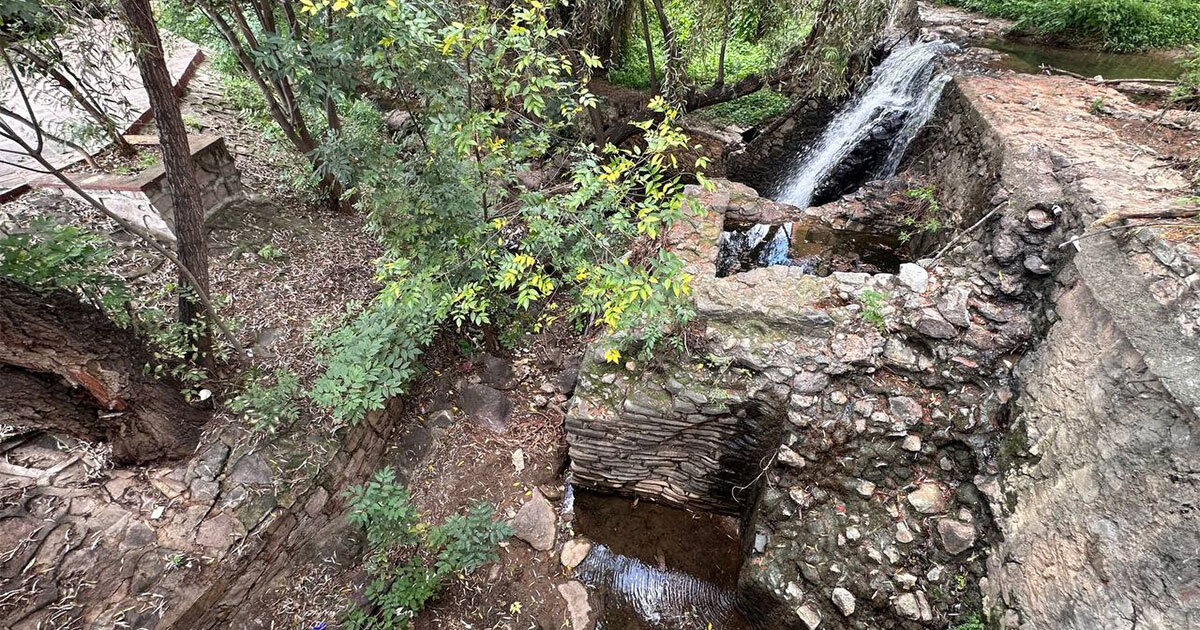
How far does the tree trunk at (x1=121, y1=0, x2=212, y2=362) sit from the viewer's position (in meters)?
2.30

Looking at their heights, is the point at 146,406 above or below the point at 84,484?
above

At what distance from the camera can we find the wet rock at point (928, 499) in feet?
9.17

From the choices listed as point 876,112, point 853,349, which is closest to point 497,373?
point 853,349

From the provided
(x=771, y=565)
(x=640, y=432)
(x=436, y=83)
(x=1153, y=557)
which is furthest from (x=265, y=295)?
(x=1153, y=557)

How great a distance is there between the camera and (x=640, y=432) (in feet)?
10.7

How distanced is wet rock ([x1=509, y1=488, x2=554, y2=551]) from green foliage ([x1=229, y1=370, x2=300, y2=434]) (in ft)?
5.18

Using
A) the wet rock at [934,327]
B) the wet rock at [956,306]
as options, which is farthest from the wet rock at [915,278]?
the wet rock at [934,327]

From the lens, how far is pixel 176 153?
2.57 m

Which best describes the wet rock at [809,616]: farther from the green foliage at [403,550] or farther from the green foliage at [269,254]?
the green foliage at [269,254]

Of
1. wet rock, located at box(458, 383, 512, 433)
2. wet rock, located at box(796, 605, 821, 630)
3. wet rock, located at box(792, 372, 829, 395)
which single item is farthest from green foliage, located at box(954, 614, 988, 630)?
wet rock, located at box(458, 383, 512, 433)

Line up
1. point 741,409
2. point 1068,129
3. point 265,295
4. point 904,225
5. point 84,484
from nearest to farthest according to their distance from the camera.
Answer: point 84,484 < point 741,409 < point 265,295 < point 1068,129 < point 904,225

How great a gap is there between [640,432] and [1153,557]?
2.32 metres

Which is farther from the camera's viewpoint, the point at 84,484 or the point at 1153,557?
the point at 84,484

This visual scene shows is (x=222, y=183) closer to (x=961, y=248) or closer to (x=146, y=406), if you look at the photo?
(x=146, y=406)
